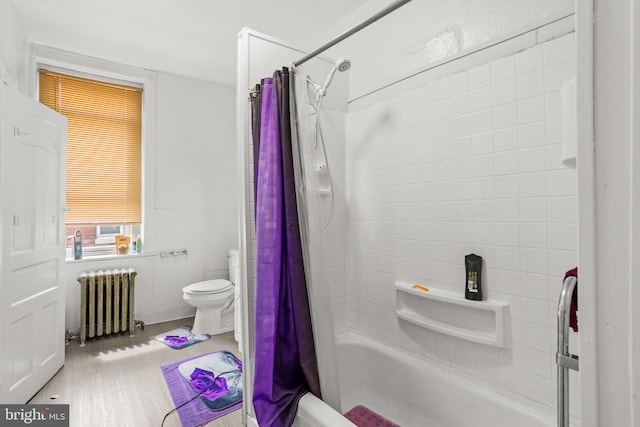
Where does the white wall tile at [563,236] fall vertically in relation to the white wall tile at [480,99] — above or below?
below

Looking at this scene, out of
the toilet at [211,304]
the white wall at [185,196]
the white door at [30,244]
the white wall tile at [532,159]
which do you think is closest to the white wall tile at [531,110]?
the white wall tile at [532,159]

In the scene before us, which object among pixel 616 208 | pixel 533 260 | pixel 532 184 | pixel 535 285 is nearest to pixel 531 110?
pixel 532 184

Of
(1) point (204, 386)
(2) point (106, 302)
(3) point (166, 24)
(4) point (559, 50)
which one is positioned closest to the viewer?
(4) point (559, 50)

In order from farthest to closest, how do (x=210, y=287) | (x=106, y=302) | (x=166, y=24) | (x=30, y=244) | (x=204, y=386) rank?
(x=210, y=287), (x=106, y=302), (x=166, y=24), (x=204, y=386), (x=30, y=244)

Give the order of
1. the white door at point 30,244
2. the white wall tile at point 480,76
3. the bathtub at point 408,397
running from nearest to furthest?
the bathtub at point 408,397, the white wall tile at point 480,76, the white door at point 30,244

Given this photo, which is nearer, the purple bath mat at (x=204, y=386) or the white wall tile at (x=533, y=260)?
the white wall tile at (x=533, y=260)

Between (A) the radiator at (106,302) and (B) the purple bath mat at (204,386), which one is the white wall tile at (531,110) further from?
(A) the radiator at (106,302)

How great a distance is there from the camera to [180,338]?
9.07 feet

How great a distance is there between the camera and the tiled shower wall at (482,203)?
4.06 ft

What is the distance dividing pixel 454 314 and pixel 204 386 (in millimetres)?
1659

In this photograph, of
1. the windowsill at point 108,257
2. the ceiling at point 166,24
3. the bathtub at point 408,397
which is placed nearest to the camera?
the bathtub at point 408,397

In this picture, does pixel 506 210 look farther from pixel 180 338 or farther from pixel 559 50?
pixel 180 338

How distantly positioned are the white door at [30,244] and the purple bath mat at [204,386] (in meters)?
0.77

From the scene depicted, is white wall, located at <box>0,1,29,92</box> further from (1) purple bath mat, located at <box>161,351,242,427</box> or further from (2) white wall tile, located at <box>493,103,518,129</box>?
(2) white wall tile, located at <box>493,103,518,129</box>
